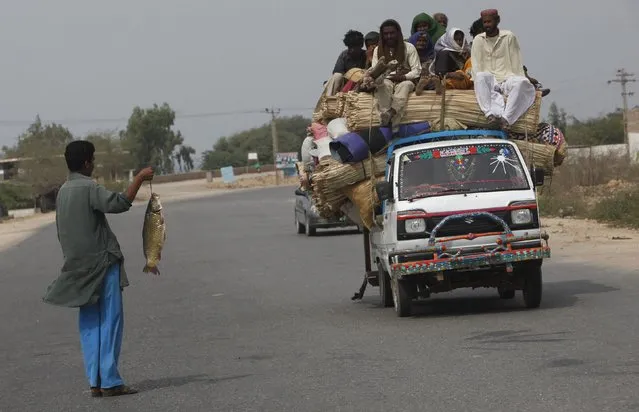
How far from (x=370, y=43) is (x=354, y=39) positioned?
27 cm

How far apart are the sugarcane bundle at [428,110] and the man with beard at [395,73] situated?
0.11 meters

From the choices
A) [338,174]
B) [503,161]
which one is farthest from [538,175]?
[338,174]

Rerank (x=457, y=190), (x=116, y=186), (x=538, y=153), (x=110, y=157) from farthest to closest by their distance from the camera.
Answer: (x=110, y=157) < (x=116, y=186) < (x=538, y=153) < (x=457, y=190)

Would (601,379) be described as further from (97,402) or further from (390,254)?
(390,254)

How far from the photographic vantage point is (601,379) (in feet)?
26.3

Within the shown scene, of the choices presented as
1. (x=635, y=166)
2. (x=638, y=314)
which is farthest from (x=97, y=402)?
(x=635, y=166)

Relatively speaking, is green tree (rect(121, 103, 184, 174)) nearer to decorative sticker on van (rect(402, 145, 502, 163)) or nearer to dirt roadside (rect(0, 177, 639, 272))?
dirt roadside (rect(0, 177, 639, 272))

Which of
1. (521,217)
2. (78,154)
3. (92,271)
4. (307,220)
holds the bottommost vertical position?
(307,220)

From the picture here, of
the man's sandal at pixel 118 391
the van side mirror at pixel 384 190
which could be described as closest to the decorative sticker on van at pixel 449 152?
the van side mirror at pixel 384 190

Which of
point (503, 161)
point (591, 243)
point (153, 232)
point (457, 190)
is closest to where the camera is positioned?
point (153, 232)

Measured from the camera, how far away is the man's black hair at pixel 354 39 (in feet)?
48.0

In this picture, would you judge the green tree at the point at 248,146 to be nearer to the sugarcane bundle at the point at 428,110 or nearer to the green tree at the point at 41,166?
the green tree at the point at 41,166

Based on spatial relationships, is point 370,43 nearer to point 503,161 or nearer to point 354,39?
point 354,39

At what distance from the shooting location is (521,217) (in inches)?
480
